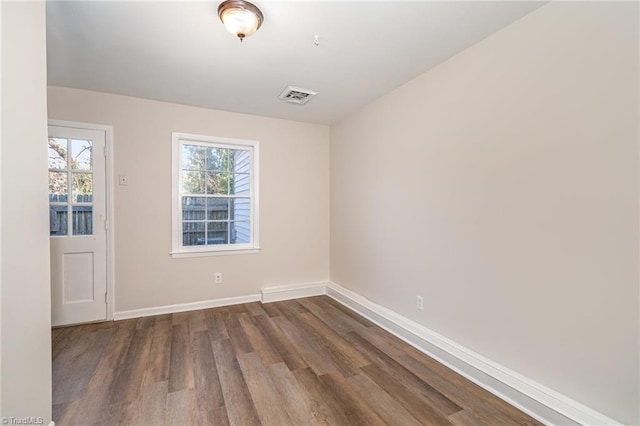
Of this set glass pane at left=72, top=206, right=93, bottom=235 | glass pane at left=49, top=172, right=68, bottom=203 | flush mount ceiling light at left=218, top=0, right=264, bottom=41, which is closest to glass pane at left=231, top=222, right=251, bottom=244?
glass pane at left=72, top=206, right=93, bottom=235

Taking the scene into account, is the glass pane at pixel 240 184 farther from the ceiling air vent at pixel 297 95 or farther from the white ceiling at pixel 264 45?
the ceiling air vent at pixel 297 95

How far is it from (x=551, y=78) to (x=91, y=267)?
14.3ft

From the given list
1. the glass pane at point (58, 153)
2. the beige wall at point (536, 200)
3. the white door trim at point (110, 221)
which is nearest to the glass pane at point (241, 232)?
the white door trim at point (110, 221)

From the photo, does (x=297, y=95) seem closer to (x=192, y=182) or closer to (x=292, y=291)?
(x=192, y=182)

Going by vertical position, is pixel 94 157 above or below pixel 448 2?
below

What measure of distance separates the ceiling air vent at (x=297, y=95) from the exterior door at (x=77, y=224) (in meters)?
2.06

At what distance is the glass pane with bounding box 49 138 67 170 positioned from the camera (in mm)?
2916

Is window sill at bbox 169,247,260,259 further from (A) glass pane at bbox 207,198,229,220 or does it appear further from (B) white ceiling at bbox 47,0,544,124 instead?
(B) white ceiling at bbox 47,0,544,124

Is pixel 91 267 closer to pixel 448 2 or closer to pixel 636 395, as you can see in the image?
pixel 448 2

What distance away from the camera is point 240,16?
68.2 inches

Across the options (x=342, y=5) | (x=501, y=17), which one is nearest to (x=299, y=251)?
(x=342, y=5)

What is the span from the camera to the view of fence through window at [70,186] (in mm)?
2918

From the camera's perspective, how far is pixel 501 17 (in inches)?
71.8

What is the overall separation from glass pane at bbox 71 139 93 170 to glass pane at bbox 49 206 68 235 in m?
0.46
